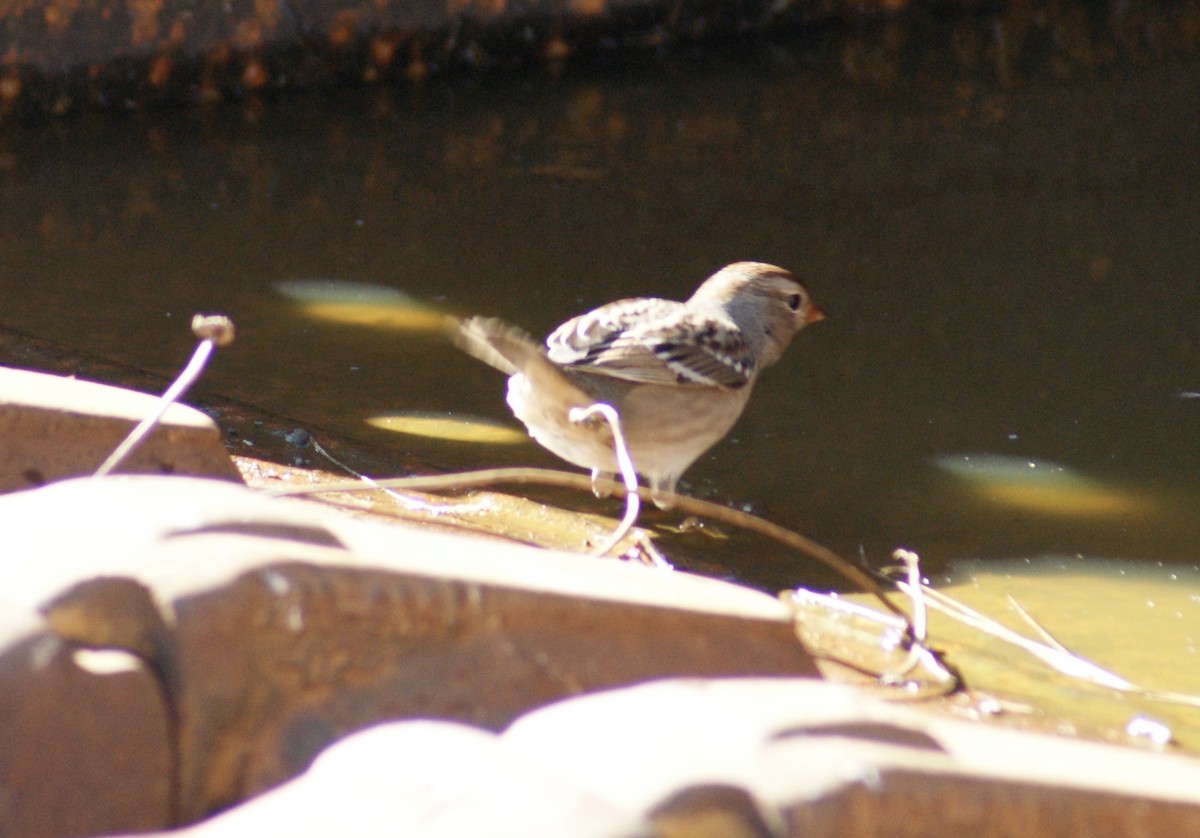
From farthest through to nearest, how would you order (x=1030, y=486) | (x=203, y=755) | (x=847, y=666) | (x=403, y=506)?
(x=1030, y=486) < (x=403, y=506) < (x=847, y=666) < (x=203, y=755)

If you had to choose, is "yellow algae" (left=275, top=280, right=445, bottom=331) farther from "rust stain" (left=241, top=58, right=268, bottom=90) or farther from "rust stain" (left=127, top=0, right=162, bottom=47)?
"rust stain" (left=241, top=58, right=268, bottom=90)

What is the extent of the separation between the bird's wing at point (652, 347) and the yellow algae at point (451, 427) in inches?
15.5

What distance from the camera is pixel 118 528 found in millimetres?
1396

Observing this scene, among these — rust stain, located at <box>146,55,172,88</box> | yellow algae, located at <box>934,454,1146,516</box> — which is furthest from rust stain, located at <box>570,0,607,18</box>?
yellow algae, located at <box>934,454,1146,516</box>

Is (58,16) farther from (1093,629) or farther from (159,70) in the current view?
(1093,629)

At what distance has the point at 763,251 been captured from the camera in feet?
17.9

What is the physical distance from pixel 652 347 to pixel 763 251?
1904mm

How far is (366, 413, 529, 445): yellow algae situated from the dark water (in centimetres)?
6

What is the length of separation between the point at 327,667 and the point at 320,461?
6.99 feet

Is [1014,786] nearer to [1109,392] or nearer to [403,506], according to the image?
[403,506]

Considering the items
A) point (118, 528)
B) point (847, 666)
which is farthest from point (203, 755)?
point (847, 666)

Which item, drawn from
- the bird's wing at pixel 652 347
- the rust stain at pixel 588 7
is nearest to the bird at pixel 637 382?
the bird's wing at pixel 652 347

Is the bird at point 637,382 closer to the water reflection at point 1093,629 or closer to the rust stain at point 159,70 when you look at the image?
the water reflection at point 1093,629

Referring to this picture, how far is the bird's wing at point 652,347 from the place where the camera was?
360 cm
